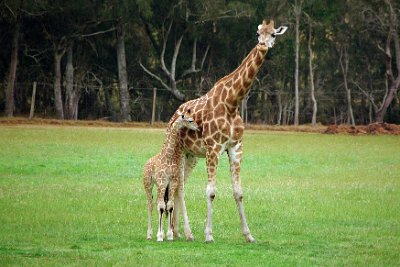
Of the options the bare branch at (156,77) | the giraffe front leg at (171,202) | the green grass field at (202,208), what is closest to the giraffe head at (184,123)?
the giraffe front leg at (171,202)

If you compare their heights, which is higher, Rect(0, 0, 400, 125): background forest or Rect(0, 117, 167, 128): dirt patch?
Rect(0, 0, 400, 125): background forest

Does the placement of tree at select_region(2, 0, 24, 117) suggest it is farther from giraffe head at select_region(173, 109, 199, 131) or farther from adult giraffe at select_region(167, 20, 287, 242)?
giraffe head at select_region(173, 109, 199, 131)

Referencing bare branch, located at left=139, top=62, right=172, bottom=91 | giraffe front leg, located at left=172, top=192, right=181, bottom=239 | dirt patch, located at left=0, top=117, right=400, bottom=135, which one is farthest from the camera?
bare branch, located at left=139, top=62, right=172, bottom=91

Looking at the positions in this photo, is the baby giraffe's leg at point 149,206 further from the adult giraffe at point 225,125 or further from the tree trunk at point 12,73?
the tree trunk at point 12,73

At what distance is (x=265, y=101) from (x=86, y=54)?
10.5m

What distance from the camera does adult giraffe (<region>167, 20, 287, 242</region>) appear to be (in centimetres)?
1384

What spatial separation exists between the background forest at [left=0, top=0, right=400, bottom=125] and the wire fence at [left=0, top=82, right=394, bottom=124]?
0.06 m

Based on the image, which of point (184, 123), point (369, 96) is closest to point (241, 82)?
point (184, 123)

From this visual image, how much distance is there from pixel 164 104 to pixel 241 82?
4013 centimetres

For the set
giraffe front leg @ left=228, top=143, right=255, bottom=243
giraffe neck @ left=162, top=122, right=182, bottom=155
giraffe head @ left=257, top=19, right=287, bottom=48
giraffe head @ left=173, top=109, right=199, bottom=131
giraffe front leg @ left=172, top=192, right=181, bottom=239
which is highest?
giraffe head @ left=257, top=19, right=287, bottom=48

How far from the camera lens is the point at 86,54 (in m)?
53.5

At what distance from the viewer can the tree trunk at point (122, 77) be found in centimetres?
5109

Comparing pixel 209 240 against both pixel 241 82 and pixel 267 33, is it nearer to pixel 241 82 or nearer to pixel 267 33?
pixel 241 82

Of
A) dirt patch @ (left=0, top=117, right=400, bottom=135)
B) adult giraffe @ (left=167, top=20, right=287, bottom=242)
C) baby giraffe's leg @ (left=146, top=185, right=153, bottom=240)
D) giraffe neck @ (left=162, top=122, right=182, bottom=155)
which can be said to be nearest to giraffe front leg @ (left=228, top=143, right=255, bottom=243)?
adult giraffe @ (left=167, top=20, right=287, bottom=242)
